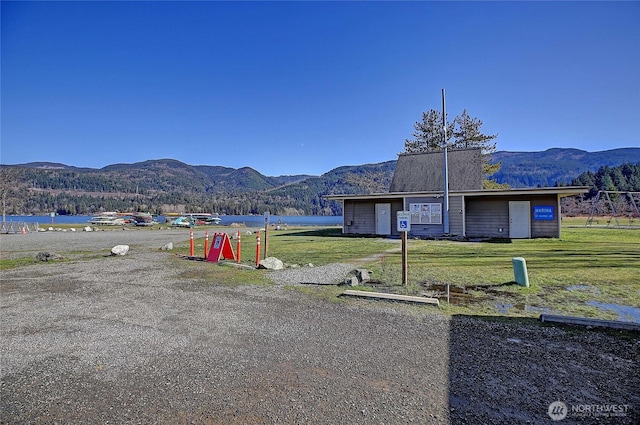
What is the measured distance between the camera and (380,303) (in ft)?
19.1

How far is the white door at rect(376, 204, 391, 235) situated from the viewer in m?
21.7

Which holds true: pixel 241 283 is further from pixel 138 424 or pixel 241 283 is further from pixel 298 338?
pixel 138 424

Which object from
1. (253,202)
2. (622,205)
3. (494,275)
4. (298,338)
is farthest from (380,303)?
(253,202)

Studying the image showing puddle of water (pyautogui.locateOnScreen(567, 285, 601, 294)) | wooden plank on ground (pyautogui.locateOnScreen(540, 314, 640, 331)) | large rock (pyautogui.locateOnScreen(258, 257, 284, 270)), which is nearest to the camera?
wooden plank on ground (pyautogui.locateOnScreen(540, 314, 640, 331))

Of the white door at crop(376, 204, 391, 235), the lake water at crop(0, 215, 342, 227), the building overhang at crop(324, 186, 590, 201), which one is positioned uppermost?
the building overhang at crop(324, 186, 590, 201)

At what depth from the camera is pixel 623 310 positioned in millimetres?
5250

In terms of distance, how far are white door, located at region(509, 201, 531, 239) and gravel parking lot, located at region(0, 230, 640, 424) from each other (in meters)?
16.3

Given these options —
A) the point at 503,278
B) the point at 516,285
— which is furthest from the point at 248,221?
the point at 516,285

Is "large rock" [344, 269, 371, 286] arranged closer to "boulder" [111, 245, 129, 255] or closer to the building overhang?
"boulder" [111, 245, 129, 255]

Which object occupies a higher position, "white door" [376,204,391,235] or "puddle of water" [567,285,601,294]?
"white door" [376,204,391,235]

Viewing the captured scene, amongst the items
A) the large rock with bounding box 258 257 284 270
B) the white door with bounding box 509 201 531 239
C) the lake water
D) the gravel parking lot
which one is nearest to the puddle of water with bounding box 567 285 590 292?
the gravel parking lot

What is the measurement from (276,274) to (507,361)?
608 centimetres

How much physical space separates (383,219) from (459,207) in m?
4.78

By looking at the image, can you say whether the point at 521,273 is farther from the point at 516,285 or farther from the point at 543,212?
the point at 543,212
